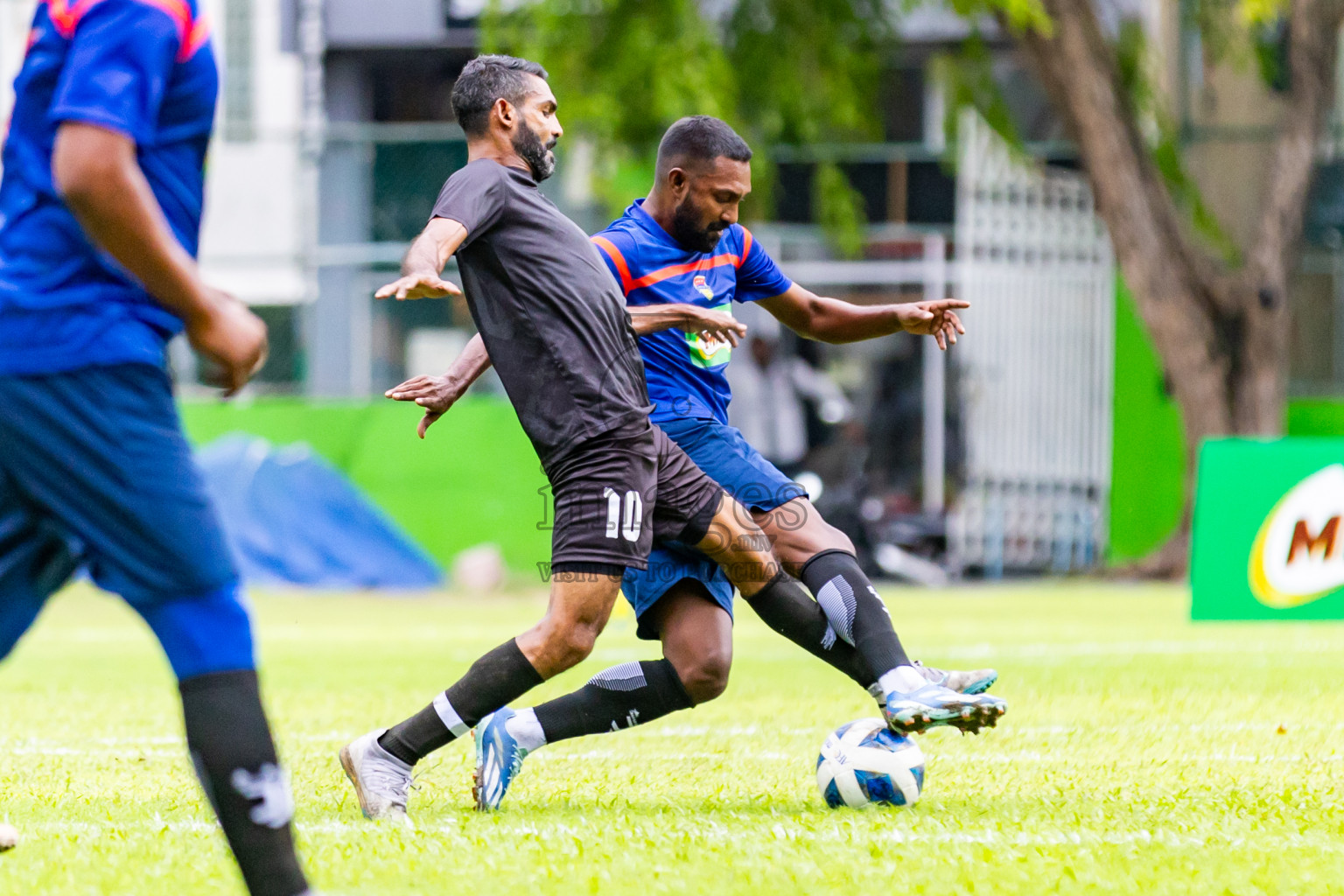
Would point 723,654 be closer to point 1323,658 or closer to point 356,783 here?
point 356,783

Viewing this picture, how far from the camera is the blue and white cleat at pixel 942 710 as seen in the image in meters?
4.09

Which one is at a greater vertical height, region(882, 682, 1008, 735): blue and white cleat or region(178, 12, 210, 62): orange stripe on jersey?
region(178, 12, 210, 62): orange stripe on jersey

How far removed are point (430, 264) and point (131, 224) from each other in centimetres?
118

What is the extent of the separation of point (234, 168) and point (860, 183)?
22.3ft

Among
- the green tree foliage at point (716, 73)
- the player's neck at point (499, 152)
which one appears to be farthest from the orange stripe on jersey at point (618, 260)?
the green tree foliage at point (716, 73)

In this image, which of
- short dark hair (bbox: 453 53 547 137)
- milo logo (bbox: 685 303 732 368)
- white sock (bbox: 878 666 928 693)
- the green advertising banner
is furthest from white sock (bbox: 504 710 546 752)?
the green advertising banner

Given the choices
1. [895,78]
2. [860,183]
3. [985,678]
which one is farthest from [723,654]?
[895,78]

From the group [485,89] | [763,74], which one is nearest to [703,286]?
[485,89]

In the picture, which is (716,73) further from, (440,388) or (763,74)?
(440,388)

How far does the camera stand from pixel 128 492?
2.75 meters

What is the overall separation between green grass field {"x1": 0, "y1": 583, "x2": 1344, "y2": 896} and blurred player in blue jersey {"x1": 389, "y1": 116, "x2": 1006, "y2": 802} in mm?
305

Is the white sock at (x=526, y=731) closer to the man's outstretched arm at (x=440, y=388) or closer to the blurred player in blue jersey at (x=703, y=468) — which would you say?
the blurred player in blue jersey at (x=703, y=468)

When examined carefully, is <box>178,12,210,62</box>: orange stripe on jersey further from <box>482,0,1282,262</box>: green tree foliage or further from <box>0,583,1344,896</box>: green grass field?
<box>482,0,1282,262</box>: green tree foliage

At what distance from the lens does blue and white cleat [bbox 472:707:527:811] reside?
14.5ft
